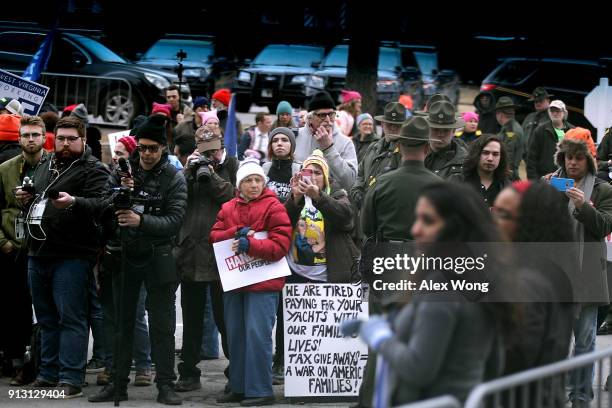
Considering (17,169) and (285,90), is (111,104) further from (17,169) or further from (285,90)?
(17,169)

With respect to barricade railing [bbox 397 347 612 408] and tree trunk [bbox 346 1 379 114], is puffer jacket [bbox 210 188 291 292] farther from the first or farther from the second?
tree trunk [bbox 346 1 379 114]

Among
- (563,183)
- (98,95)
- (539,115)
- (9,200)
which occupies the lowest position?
(9,200)

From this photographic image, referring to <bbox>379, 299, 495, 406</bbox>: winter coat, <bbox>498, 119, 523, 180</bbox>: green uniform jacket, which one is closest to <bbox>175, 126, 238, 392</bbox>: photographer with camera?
<bbox>379, 299, 495, 406</bbox>: winter coat

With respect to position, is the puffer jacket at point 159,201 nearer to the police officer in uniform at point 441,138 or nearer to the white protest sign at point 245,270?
the white protest sign at point 245,270

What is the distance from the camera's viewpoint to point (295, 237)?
987cm

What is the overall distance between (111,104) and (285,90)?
→ 6.18m

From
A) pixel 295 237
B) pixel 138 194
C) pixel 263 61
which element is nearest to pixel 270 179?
pixel 295 237

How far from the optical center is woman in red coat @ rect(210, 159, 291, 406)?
Answer: 934cm

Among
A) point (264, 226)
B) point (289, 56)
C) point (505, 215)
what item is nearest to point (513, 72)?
point (289, 56)

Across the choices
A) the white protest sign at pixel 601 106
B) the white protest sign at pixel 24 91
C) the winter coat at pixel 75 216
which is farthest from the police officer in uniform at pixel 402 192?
the white protest sign at pixel 601 106

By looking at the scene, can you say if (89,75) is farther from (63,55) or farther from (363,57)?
(363,57)

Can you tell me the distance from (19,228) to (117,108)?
38.7 ft

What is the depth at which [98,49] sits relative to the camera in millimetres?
22703

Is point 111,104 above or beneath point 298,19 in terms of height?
beneath
